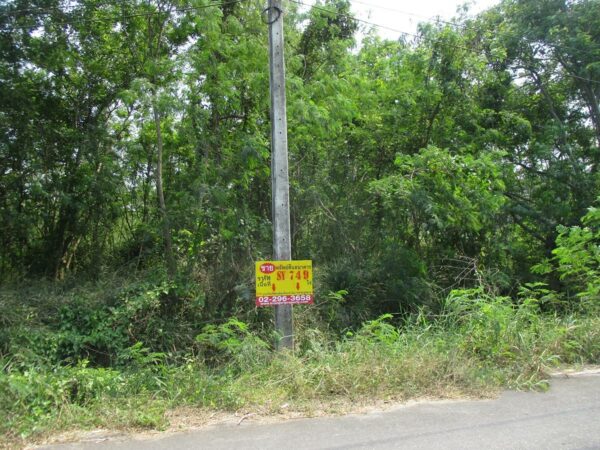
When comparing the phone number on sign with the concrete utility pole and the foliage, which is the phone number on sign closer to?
the concrete utility pole

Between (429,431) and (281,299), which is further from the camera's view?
(281,299)

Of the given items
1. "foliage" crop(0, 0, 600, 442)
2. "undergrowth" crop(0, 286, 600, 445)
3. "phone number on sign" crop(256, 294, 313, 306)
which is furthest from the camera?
"foliage" crop(0, 0, 600, 442)

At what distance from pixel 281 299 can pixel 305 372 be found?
1.14 metres

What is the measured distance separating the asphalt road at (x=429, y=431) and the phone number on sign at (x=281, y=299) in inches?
71.8

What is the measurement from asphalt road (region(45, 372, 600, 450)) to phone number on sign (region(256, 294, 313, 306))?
1.82 m

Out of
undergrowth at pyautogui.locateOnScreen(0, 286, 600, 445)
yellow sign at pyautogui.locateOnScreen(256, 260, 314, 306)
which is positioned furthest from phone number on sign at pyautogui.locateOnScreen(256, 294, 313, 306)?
undergrowth at pyautogui.locateOnScreen(0, 286, 600, 445)

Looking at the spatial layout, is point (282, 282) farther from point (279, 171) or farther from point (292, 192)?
point (292, 192)

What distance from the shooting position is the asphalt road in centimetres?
372

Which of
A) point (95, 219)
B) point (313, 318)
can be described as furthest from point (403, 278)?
point (95, 219)

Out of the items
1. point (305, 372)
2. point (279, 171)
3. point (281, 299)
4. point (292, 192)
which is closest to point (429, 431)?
point (305, 372)

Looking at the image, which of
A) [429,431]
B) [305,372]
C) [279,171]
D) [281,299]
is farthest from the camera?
[279,171]

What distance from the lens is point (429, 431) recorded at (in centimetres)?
395

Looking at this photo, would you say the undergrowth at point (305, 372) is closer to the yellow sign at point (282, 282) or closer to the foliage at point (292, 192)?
the foliage at point (292, 192)

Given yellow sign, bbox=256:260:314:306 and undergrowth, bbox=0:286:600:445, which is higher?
yellow sign, bbox=256:260:314:306
